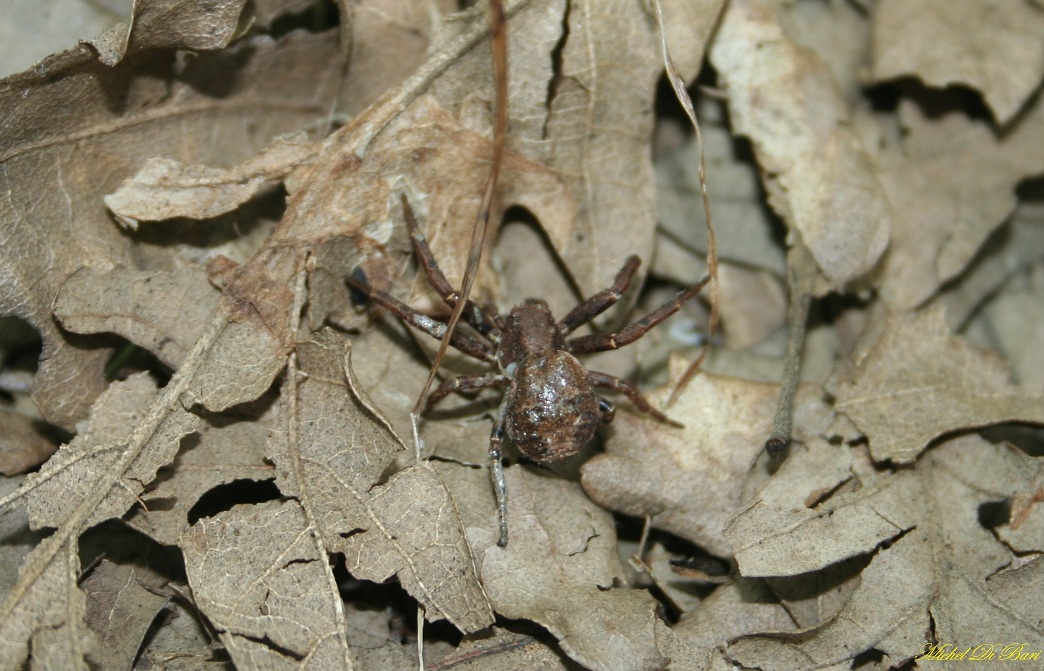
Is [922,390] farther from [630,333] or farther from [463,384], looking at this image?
[463,384]

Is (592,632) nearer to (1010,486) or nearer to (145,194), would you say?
(1010,486)

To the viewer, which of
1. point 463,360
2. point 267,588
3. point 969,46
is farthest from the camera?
point 969,46

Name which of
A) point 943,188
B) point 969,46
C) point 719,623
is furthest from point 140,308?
point 969,46

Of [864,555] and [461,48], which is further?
[461,48]

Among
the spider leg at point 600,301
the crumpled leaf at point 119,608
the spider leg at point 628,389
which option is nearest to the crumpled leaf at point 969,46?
the spider leg at point 600,301

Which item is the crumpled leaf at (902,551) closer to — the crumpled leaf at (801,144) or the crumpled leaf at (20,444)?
the crumpled leaf at (801,144)

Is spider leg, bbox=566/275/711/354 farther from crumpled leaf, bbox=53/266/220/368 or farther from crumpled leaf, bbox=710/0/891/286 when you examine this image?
crumpled leaf, bbox=53/266/220/368

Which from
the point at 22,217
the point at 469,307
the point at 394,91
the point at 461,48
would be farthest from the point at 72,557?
the point at 461,48
